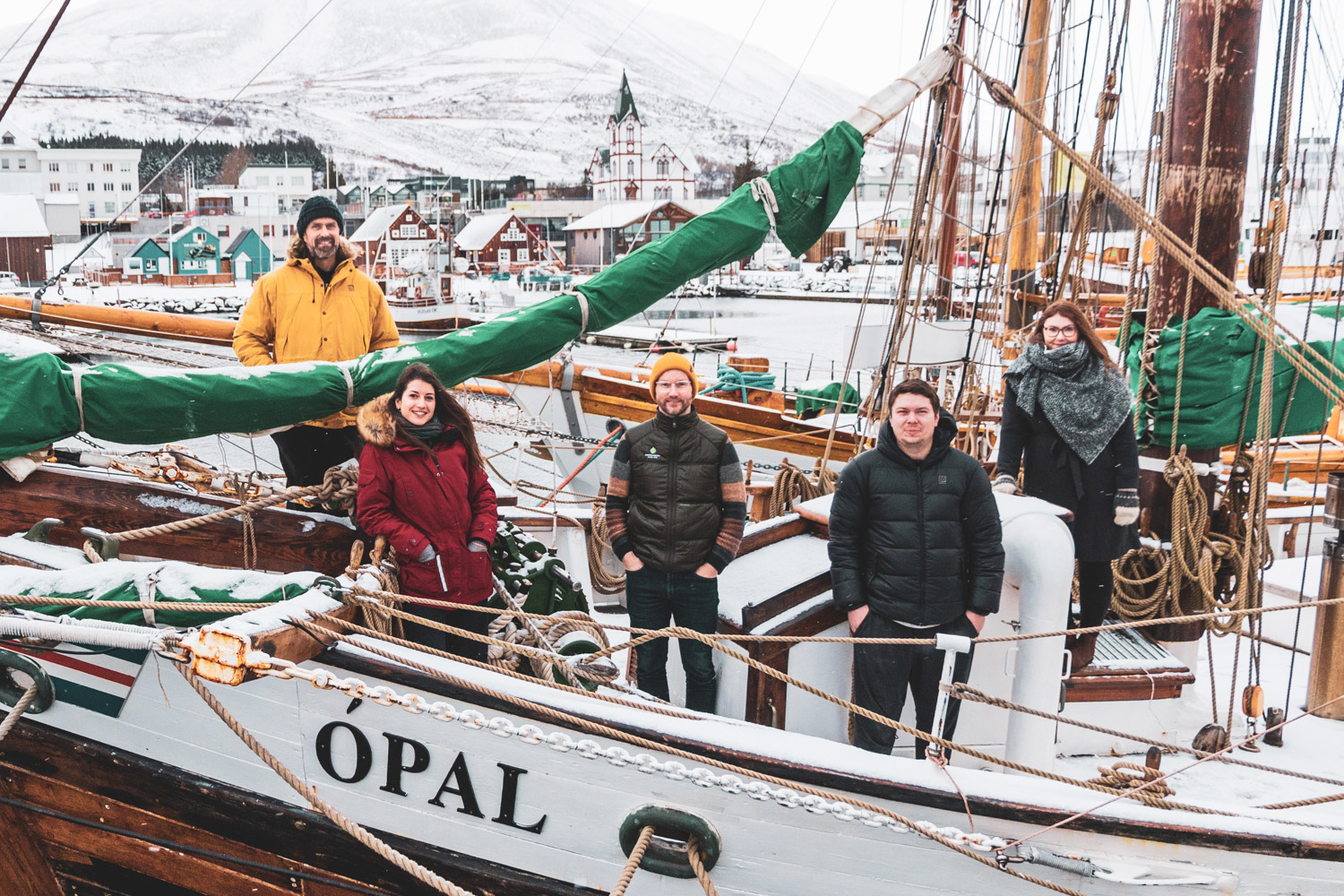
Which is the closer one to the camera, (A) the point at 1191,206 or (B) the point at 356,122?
(A) the point at 1191,206

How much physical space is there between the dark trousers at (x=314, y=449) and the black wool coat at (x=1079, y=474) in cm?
240

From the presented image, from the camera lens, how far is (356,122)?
585ft

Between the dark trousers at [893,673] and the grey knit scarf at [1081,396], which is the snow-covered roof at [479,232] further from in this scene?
the dark trousers at [893,673]

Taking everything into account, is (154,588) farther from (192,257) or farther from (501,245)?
(501,245)

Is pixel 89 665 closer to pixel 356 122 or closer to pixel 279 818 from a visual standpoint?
pixel 279 818

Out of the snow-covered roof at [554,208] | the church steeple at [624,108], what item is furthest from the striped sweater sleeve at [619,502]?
the church steeple at [624,108]

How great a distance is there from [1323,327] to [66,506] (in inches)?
204

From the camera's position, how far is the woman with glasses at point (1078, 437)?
12.1ft

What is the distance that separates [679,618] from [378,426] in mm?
1051

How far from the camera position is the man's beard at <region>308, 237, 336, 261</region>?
145 inches

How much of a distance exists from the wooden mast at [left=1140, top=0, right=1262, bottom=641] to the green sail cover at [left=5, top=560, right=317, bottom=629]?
363 centimetres

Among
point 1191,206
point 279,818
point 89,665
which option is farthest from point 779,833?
point 1191,206

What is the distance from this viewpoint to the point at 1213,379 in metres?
4.52

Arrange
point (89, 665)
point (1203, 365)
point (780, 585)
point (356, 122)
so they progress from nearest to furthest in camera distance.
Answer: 1. point (89, 665)
2. point (780, 585)
3. point (1203, 365)
4. point (356, 122)
